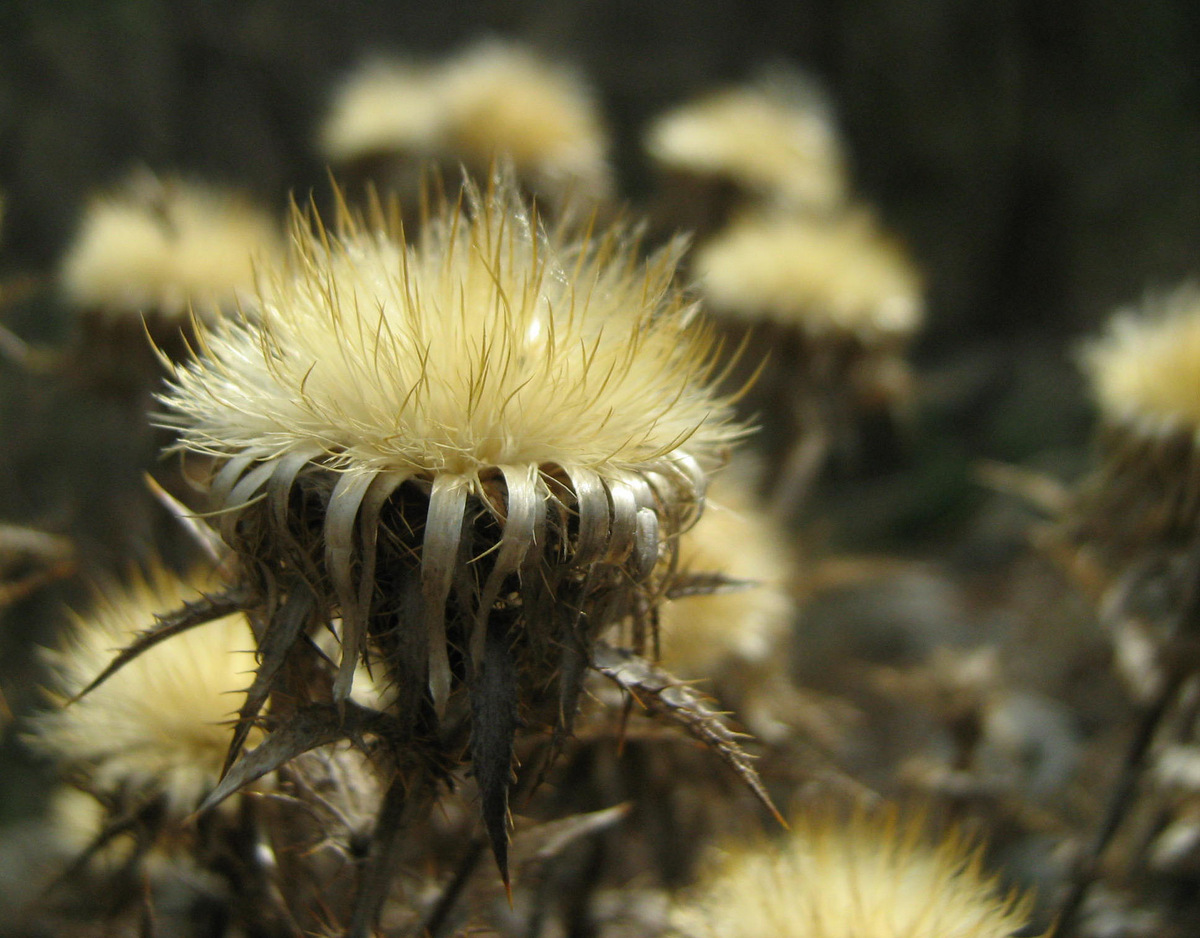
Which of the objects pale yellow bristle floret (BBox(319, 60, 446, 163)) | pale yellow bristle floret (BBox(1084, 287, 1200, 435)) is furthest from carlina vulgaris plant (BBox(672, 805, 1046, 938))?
pale yellow bristle floret (BBox(319, 60, 446, 163))

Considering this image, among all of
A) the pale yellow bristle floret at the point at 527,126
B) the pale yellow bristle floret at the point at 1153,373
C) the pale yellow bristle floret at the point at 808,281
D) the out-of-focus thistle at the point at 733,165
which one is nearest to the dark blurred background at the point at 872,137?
the out-of-focus thistle at the point at 733,165

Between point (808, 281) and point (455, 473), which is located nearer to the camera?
point (455, 473)

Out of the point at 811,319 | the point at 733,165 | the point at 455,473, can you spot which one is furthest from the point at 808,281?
the point at 455,473

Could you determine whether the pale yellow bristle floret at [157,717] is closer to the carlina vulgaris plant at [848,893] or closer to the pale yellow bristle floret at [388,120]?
the carlina vulgaris plant at [848,893]

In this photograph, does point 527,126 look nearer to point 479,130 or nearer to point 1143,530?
point 479,130

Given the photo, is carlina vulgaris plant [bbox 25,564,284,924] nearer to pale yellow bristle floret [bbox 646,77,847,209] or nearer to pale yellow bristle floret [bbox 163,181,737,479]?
pale yellow bristle floret [bbox 163,181,737,479]
